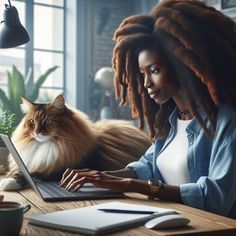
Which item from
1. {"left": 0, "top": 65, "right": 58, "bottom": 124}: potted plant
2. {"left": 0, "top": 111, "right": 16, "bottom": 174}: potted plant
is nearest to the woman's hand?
{"left": 0, "top": 111, "right": 16, "bottom": 174}: potted plant

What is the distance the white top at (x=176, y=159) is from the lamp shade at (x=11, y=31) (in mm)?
915

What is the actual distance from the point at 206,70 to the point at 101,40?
284 centimetres

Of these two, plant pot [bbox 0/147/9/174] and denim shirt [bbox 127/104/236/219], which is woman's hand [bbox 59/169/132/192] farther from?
plant pot [bbox 0/147/9/174]

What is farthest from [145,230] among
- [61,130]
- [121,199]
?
[61,130]

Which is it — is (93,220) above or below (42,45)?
below

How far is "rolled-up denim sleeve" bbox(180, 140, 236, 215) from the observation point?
110cm

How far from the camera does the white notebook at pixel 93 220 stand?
0.74 m

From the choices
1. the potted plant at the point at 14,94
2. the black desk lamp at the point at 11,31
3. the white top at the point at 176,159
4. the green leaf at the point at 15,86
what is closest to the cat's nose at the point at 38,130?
the white top at the point at 176,159

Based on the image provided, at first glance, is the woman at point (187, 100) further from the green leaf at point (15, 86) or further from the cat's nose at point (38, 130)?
the green leaf at point (15, 86)

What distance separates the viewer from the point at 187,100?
133cm

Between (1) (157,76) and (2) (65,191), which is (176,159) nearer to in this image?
(1) (157,76)

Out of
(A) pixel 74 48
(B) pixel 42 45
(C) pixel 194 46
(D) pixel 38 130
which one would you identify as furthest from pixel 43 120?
(B) pixel 42 45

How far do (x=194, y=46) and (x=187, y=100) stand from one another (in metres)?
0.19

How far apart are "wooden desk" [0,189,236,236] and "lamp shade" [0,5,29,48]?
93cm
